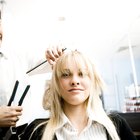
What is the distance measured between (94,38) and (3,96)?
4.32 meters

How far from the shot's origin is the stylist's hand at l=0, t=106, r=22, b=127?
128 centimetres

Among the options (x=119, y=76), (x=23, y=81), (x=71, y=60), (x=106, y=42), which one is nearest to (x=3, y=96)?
(x=23, y=81)

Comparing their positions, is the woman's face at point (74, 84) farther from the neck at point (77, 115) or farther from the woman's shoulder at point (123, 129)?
the woman's shoulder at point (123, 129)

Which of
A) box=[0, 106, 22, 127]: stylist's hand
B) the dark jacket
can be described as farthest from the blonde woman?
box=[0, 106, 22, 127]: stylist's hand

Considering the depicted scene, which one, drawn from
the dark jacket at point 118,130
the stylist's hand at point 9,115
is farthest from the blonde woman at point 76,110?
the stylist's hand at point 9,115

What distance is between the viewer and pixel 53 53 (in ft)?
4.99

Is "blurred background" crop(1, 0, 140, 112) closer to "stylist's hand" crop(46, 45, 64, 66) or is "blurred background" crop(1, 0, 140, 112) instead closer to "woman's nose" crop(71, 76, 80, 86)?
"stylist's hand" crop(46, 45, 64, 66)

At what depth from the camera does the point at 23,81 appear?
5.88 ft

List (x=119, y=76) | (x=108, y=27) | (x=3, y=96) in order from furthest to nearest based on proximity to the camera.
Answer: (x=119, y=76)
(x=108, y=27)
(x=3, y=96)

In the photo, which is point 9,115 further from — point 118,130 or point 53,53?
point 118,130

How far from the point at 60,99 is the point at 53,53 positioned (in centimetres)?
33

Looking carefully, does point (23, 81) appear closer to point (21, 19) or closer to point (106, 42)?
point (21, 19)

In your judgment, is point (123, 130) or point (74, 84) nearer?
point (74, 84)

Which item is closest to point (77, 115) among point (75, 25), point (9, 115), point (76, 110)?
point (76, 110)
